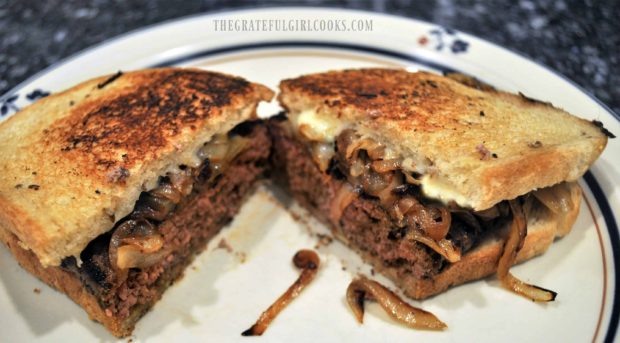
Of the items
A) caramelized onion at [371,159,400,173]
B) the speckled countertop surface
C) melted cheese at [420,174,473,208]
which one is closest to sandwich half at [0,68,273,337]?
caramelized onion at [371,159,400,173]

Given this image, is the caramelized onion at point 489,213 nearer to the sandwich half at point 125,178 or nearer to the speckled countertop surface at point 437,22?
the sandwich half at point 125,178

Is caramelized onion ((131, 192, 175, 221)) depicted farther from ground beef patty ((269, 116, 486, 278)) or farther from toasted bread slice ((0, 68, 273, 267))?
ground beef patty ((269, 116, 486, 278))

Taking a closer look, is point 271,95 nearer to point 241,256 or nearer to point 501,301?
point 241,256

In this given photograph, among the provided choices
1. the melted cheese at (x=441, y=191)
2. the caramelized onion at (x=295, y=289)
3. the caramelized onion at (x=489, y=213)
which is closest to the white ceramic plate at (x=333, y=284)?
the caramelized onion at (x=295, y=289)

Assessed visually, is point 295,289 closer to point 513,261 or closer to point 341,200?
point 341,200

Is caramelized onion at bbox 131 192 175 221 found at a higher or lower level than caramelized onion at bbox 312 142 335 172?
higher

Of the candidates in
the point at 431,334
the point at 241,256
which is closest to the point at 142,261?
the point at 241,256

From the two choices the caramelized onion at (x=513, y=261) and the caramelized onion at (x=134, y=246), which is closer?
the caramelized onion at (x=134, y=246)
